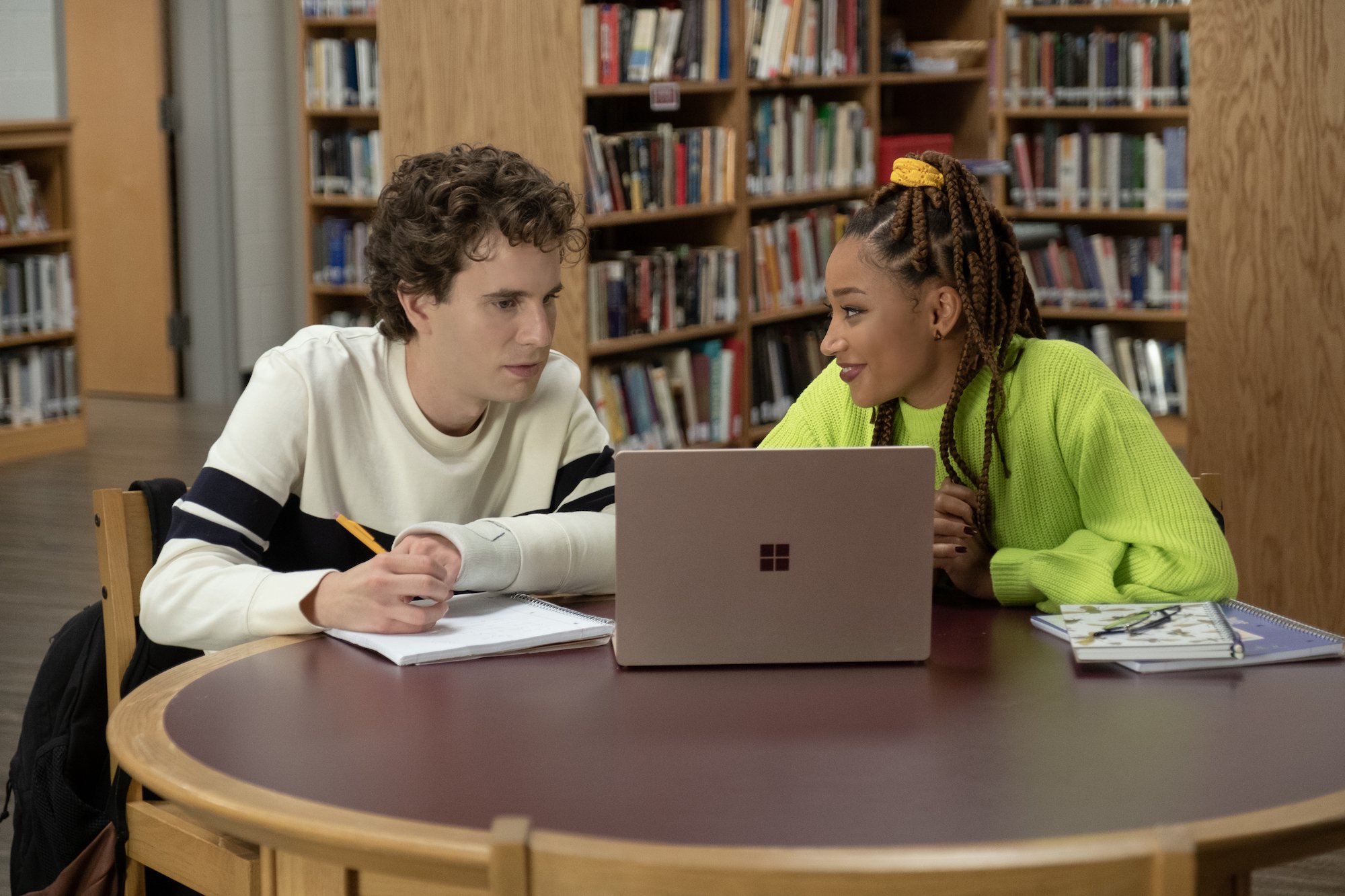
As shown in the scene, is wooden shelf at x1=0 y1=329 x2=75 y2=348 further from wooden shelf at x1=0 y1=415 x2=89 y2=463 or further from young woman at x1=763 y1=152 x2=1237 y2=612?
young woman at x1=763 y1=152 x2=1237 y2=612

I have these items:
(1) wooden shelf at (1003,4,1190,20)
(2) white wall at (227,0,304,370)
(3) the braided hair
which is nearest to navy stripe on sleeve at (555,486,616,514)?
(3) the braided hair

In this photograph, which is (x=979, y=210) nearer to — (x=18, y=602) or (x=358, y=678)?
(x=358, y=678)

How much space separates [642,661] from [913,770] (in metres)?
0.35

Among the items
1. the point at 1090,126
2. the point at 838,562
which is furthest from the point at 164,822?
the point at 1090,126

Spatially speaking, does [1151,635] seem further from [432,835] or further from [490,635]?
[432,835]

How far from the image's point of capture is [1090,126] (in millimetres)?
6441

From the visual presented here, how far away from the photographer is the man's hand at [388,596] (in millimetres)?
1593

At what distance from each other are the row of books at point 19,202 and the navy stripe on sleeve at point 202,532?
4.94m

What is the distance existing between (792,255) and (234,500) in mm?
4052

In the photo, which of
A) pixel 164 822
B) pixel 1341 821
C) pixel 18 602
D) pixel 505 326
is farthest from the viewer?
pixel 18 602

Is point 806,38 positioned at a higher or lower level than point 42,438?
higher

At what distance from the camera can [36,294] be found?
20.7ft

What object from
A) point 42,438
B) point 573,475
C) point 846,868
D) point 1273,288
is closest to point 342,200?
point 42,438

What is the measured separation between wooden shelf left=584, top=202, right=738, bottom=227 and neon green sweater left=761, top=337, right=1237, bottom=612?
2.77m
